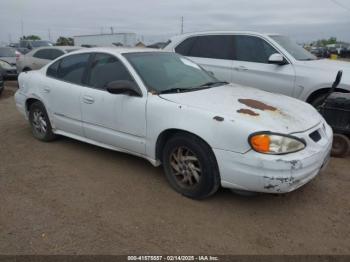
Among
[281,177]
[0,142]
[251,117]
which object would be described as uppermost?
[251,117]

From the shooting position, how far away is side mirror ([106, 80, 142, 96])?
4129 mm

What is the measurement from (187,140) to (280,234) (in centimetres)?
125

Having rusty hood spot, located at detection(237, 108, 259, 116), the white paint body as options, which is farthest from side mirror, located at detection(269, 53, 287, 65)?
rusty hood spot, located at detection(237, 108, 259, 116)

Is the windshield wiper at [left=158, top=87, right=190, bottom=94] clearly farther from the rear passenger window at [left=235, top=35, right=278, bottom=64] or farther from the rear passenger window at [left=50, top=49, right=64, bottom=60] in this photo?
the rear passenger window at [left=50, top=49, right=64, bottom=60]

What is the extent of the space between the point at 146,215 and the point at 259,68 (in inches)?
159

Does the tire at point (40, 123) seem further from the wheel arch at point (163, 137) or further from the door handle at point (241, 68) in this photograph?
the door handle at point (241, 68)

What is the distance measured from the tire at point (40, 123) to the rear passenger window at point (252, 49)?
3644 mm

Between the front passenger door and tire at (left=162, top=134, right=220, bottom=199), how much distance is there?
432 millimetres

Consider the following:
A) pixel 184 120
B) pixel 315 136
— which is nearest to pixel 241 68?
pixel 315 136

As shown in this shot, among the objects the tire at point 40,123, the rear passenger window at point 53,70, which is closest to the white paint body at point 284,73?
the rear passenger window at point 53,70

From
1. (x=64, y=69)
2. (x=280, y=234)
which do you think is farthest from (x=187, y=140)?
(x=64, y=69)

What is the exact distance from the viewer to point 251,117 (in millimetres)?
3471

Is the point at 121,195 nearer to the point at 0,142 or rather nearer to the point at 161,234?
the point at 161,234

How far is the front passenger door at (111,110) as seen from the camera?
4.18m
